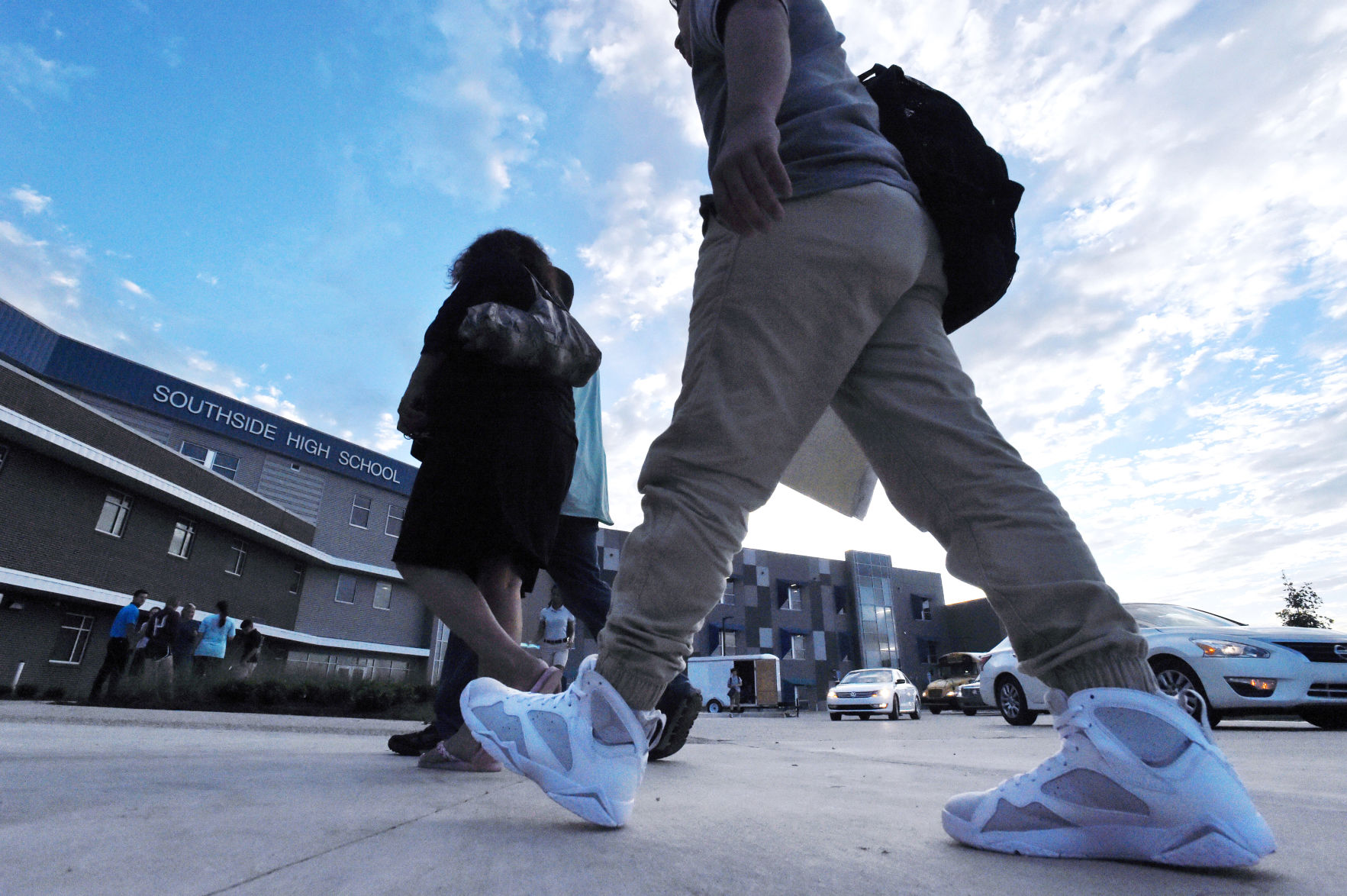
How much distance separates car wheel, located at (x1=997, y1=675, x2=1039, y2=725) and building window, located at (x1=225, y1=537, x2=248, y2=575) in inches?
847

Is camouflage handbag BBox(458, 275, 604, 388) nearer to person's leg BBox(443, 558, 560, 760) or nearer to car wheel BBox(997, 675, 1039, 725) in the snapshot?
person's leg BBox(443, 558, 560, 760)

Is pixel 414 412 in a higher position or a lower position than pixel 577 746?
higher

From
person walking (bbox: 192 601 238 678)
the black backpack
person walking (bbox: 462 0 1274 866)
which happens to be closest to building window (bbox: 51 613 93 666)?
person walking (bbox: 192 601 238 678)

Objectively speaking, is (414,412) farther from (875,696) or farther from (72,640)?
(72,640)

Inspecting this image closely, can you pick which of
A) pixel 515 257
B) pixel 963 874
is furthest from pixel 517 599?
pixel 963 874

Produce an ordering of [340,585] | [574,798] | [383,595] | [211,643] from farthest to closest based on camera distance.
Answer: [383,595] < [340,585] < [211,643] < [574,798]

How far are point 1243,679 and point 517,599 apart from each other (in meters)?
6.22

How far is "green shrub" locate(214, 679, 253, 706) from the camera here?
877cm

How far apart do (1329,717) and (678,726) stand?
6356mm

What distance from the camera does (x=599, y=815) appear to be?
112 centimetres

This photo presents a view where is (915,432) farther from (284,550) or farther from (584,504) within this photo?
(284,550)

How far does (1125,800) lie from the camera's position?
99cm

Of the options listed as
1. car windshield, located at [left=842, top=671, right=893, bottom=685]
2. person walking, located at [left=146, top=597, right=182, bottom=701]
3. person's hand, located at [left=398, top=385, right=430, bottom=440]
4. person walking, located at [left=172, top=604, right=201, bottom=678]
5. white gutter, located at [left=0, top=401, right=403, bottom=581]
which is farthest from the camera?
car windshield, located at [left=842, top=671, right=893, bottom=685]

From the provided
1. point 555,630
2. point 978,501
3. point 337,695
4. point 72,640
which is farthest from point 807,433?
point 72,640
